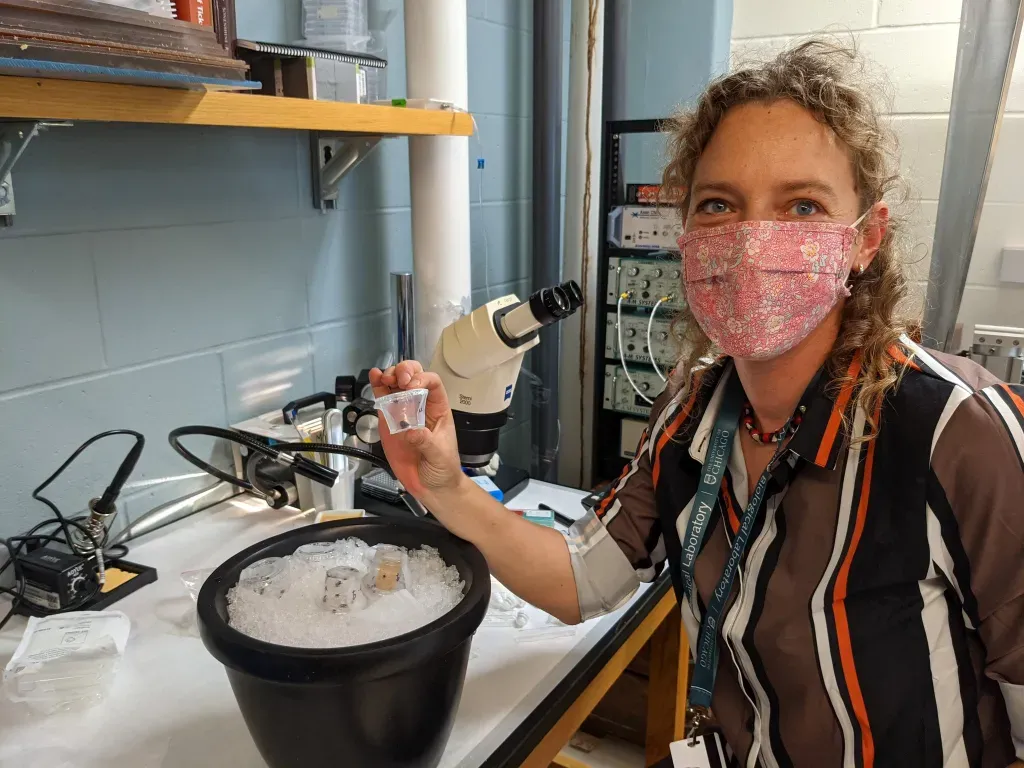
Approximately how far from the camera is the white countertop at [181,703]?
0.87 m

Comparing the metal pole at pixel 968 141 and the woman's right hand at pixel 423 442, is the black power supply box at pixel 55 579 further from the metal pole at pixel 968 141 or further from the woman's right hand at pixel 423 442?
the metal pole at pixel 968 141

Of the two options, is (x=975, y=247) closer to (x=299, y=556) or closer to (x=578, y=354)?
(x=578, y=354)

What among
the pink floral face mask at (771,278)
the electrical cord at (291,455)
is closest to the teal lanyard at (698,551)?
the pink floral face mask at (771,278)

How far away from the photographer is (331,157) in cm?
160

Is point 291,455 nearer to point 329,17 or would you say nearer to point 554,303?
point 554,303

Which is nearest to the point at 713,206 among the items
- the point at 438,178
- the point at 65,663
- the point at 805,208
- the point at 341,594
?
the point at 805,208

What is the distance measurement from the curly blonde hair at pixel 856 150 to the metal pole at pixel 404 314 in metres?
0.76

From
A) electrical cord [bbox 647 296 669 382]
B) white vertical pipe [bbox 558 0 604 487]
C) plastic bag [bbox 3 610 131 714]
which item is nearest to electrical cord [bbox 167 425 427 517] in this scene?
plastic bag [bbox 3 610 131 714]

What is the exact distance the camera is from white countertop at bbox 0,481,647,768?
2.85 ft

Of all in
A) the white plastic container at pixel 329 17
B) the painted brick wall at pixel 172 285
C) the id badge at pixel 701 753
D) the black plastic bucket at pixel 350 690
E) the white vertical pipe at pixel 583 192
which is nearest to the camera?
the black plastic bucket at pixel 350 690

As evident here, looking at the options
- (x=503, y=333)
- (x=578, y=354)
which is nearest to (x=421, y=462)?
(x=503, y=333)

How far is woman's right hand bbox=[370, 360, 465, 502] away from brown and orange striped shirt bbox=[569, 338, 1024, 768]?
40 cm

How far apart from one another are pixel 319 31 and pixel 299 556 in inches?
42.5

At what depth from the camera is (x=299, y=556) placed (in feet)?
3.00
